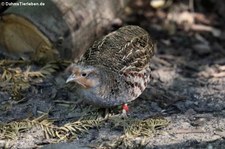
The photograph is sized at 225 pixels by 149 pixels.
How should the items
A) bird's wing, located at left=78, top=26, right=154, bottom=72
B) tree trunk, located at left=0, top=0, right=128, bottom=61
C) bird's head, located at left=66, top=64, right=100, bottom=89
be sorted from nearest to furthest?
bird's head, located at left=66, top=64, right=100, bottom=89 → bird's wing, located at left=78, top=26, right=154, bottom=72 → tree trunk, located at left=0, top=0, right=128, bottom=61

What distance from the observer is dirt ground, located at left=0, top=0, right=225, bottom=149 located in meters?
5.04

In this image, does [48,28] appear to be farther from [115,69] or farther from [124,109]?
[124,109]

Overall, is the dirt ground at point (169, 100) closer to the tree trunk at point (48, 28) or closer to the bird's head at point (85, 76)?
the tree trunk at point (48, 28)

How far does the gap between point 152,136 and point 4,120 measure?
155 cm

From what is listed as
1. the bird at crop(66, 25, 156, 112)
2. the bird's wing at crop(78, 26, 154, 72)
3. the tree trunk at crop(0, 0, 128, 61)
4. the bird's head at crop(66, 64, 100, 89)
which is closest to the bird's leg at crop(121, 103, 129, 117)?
the bird at crop(66, 25, 156, 112)

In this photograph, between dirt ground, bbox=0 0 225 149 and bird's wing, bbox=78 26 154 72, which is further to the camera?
bird's wing, bbox=78 26 154 72

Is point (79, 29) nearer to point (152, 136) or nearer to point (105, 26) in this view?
point (105, 26)

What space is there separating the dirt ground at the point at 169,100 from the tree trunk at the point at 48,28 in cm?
39

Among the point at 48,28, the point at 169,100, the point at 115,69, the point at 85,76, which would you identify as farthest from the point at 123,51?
the point at 48,28

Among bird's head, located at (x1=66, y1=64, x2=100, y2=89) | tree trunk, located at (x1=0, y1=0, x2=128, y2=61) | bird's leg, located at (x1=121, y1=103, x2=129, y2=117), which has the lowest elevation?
bird's leg, located at (x1=121, y1=103, x2=129, y2=117)

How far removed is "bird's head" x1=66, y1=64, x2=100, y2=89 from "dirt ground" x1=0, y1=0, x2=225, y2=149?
1.70 feet

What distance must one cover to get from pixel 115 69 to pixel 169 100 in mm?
952

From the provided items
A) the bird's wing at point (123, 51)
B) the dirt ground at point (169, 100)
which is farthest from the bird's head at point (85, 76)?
the dirt ground at point (169, 100)

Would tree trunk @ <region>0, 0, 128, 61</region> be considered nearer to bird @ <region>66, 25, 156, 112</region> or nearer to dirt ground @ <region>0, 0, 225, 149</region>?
dirt ground @ <region>0, 0, 225, 149</region>
